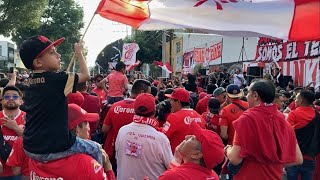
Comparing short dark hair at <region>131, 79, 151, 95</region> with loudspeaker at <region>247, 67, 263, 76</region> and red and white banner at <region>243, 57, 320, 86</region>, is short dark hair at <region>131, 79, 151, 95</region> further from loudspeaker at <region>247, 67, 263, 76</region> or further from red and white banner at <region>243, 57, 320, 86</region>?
loudspeaker at <region>247, 67, 263, 76</region>

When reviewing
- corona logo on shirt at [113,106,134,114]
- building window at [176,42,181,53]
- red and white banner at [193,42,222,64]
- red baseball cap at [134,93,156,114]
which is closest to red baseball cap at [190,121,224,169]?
red baseball cap at [134,93,156,114]

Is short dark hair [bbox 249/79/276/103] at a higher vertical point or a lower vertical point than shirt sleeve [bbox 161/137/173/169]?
higher

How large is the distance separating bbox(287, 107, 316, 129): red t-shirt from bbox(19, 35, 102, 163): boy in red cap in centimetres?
403

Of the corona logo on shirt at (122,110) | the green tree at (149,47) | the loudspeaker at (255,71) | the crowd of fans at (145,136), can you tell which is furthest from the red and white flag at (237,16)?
the green tree at (149,47)

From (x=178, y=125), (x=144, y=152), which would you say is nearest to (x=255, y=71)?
(x=178, y=125)

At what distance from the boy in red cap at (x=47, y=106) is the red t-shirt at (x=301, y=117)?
4035 millimetres

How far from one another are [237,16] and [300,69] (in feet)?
50.4

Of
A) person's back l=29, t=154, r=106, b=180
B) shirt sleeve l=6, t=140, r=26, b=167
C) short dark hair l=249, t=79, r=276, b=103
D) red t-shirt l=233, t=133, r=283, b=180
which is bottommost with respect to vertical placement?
red t-shirt l=233, t=133, r=283, b=180

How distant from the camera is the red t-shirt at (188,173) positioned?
3420 mm

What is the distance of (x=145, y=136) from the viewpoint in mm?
4699

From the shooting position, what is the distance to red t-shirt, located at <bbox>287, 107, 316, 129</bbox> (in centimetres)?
658

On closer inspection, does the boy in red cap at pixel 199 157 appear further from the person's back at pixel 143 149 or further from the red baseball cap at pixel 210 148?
the person's back at pixel 143 149

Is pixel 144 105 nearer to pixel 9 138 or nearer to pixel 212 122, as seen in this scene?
pixel 9 138

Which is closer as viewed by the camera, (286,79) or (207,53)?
(286,79)
